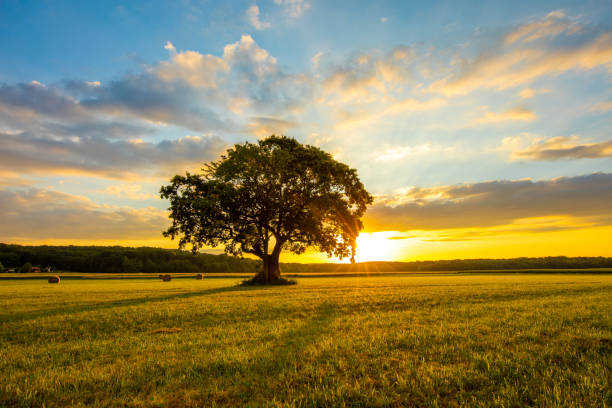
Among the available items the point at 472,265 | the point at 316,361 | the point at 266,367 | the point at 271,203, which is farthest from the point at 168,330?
the point at 472,265

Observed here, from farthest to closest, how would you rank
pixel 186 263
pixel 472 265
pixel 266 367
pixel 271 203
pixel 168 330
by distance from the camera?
1. pixel 186 263
2. pixel 472 265
3. pixel 271 203
4. pixel 168 330
5. pixel 266 367

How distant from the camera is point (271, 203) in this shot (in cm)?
3288

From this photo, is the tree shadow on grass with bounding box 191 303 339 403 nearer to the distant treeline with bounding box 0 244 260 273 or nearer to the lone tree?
the lone tree

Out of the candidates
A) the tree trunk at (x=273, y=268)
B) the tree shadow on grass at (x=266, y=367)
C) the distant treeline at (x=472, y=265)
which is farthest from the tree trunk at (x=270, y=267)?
the distant treeline at (x=472, y=265)

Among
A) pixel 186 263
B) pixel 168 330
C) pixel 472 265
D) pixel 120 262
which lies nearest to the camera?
pixel 168 330

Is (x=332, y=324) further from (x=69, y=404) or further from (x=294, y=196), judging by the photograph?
(x=294, y=196)

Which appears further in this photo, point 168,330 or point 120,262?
point 120,262

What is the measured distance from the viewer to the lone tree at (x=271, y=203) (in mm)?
31750

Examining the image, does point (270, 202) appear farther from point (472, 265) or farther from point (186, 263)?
point (472, 265)

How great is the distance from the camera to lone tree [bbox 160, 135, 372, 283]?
3175 cm

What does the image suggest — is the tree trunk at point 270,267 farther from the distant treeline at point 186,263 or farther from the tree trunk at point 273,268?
the distant treeline at point 186,263

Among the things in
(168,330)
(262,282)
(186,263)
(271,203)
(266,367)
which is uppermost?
(271,203)

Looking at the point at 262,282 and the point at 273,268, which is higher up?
the point at 273,268

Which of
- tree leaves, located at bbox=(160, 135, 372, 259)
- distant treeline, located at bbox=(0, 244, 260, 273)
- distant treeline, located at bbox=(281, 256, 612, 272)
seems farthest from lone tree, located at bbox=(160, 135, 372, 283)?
distant treeline, located at bbox=(0, 244, 260, 273)
